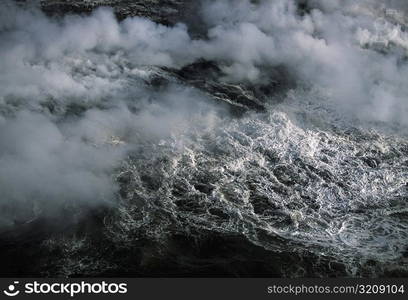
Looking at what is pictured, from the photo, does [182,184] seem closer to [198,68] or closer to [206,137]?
[206,137]

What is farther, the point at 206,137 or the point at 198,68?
the point at 198,68

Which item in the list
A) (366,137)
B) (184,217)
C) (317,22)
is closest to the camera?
(184,217)

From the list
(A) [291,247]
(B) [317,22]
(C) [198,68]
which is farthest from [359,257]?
(B) [317,22]

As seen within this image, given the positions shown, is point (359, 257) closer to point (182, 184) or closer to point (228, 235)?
point (228, 235)

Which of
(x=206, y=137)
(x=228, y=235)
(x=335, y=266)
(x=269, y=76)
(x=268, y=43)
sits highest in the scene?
(x=268, y=43)

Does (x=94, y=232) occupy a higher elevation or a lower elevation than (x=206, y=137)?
lower

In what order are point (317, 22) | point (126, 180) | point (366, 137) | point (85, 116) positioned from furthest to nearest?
point (317, 22) → point (366, 137) → point (85, 116) → point (126, 180)
